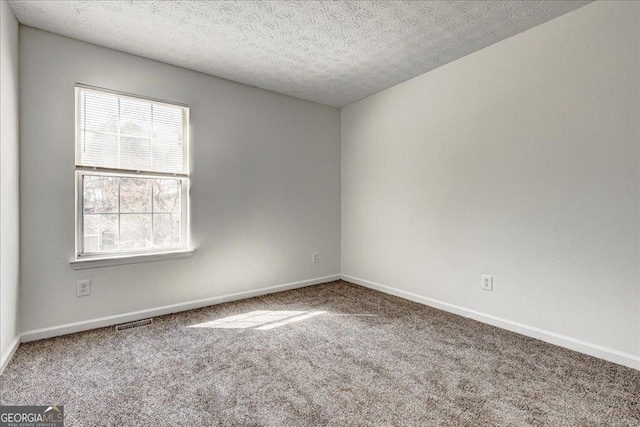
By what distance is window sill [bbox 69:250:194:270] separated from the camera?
262 cm

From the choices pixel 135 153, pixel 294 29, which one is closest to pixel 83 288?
pixel 135 153

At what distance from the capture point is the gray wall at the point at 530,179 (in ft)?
6.93

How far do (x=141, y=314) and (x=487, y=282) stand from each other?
3.14m

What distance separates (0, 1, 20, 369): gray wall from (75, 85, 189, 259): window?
0.40m

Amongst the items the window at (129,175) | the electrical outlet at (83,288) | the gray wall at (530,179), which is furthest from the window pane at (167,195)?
the gray wall at (530,179)

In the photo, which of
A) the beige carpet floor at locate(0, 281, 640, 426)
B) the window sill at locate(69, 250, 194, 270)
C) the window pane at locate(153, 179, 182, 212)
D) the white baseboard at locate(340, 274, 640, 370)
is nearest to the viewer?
the beige carpet floor at locate(0, 281, 640, 426)

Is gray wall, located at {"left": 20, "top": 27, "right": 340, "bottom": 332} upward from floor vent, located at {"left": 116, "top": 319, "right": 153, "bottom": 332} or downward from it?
upward

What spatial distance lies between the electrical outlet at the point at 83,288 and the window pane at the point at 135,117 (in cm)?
131

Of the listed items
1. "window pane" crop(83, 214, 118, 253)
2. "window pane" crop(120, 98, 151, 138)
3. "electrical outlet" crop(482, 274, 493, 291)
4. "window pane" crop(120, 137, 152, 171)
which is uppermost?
"window pane" crop(120, 98, 151, 138)

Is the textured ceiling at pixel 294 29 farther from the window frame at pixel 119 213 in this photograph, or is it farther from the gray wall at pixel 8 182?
the window frame at pixel 119 213

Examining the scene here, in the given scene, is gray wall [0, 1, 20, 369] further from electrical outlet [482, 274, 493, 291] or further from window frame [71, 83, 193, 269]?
electrical outlet [482, 274, 493, 291]

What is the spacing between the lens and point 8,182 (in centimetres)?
214

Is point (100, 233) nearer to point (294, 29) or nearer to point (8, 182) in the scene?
point (8, 182)

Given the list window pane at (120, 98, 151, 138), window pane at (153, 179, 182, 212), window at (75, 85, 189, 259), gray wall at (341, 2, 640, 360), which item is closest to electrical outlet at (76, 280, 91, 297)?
window at (75, 85, 189, 259)
